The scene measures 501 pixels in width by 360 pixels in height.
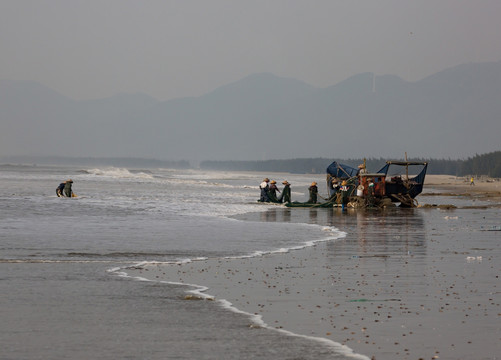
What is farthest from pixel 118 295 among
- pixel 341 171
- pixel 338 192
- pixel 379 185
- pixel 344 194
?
pixel 341 171

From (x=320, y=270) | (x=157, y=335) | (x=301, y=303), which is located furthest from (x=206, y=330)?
(x=320, y=270)

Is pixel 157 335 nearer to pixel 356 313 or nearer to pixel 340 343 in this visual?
pixel 340 343

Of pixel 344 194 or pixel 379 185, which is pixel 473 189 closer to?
pixel 379 185

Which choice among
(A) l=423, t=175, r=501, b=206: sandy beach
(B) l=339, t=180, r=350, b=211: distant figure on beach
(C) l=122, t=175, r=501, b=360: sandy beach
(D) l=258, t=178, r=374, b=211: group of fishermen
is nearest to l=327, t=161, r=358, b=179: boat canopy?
(D) l=258, t=178, r=374, b=211: group of fishermen

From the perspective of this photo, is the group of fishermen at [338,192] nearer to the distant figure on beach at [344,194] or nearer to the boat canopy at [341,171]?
the distant figure on beach at [344,194]

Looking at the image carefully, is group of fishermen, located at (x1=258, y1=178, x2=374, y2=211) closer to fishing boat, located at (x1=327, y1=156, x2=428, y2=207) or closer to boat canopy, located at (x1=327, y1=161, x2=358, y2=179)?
fishing boat, located at (x1=327, y1=156, x2=428, y2=207)

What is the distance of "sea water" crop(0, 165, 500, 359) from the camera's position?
10.4 meters

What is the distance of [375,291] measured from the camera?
1454 centimetres

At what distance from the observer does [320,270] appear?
17672 millimetres

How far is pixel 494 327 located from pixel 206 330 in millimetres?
4118

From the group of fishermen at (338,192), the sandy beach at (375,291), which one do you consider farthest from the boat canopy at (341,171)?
the sandy beach at (375,291)

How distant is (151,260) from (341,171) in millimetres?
32894

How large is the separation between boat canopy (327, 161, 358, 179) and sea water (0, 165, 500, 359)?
→ 782cm

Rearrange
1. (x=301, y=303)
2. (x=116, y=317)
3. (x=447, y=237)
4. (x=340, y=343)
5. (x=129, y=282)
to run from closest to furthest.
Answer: (x=340, y=343) < (x=116, y=317) < (x=301, y=303) < (x=129, y=282) < (x=447, y=237)
